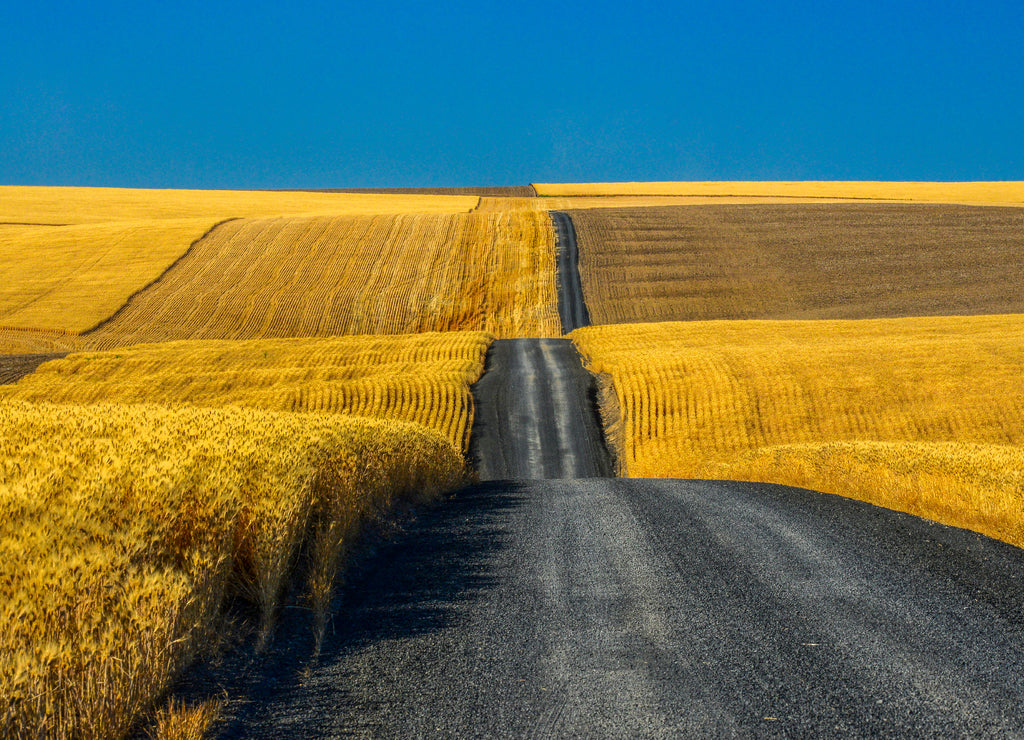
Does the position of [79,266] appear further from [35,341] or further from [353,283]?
[353,283]

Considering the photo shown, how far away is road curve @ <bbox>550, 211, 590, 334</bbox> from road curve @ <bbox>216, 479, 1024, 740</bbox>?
40.5 metres

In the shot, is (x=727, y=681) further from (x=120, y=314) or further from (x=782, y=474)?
(x=120, y=314)

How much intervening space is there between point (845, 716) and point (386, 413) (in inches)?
1028

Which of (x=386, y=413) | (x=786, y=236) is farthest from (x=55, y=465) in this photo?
(x=786, y=236)

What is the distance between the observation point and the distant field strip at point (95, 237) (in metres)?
50.1

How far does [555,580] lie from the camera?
20.7 ft

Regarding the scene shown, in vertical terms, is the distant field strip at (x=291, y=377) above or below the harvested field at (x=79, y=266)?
below

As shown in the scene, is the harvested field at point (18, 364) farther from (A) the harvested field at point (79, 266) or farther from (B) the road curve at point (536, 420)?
(B) the road curve at point (536, 420)

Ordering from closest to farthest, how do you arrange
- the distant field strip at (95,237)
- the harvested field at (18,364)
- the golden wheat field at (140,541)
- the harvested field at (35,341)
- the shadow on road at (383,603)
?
the golden wheat field at (140,541), the shadow on road at (383,603), the harvested field at (18,364), the harvested field at (35,341), the distant field strip at (95,237)

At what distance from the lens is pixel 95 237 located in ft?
218

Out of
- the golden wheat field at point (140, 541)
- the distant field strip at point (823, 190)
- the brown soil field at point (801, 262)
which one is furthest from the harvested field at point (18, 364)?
the distant field strip at point (823, 190)

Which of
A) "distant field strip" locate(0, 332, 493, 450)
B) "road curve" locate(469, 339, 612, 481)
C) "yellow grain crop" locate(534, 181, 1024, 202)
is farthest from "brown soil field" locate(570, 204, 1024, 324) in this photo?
"yellow grain crop" locate(534, 181, 1024, 202)

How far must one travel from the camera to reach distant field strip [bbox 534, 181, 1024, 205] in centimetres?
9981

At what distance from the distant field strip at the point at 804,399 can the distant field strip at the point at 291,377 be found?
22.8ft
